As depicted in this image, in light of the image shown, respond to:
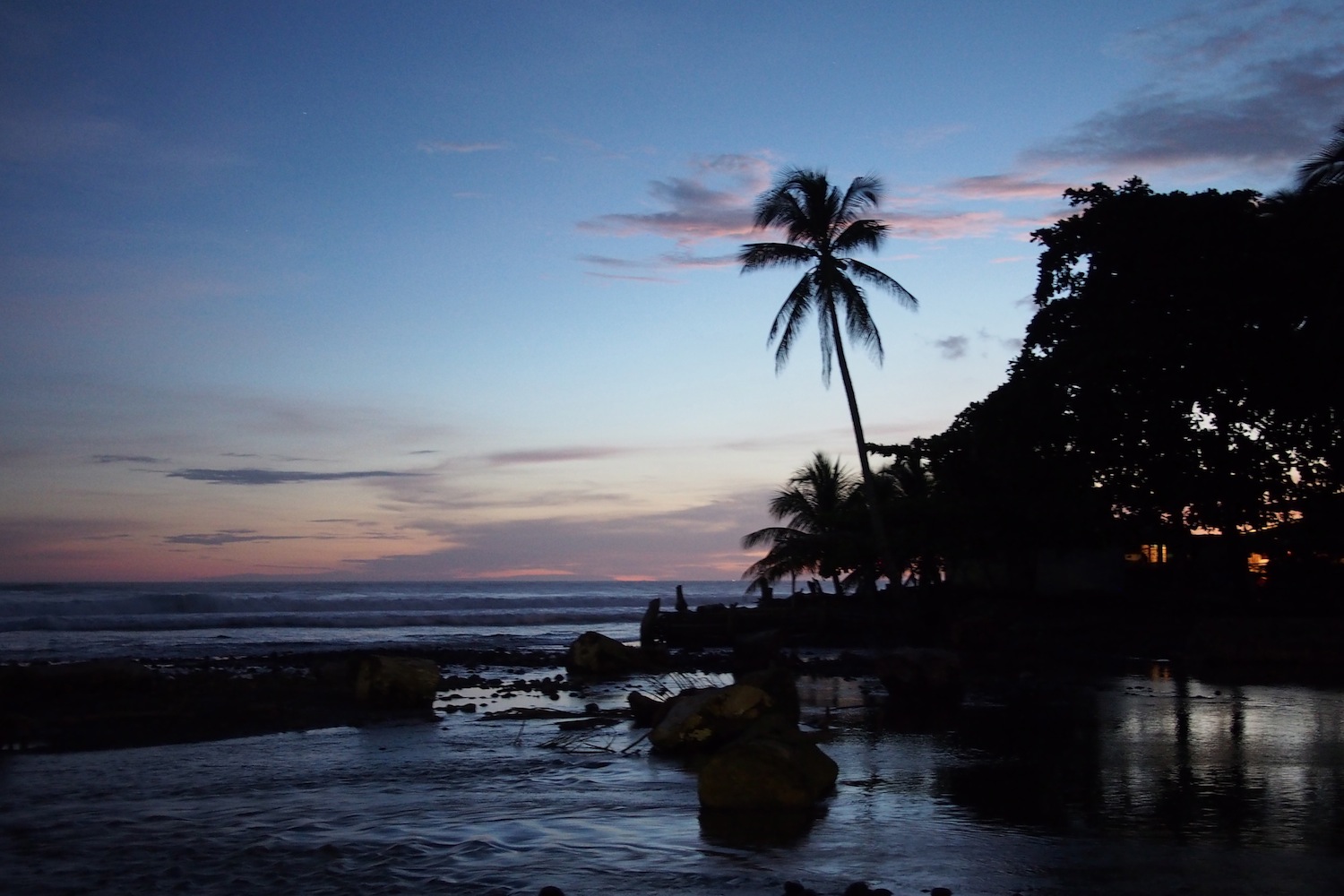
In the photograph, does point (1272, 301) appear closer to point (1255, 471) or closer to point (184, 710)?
point (1255, 471)

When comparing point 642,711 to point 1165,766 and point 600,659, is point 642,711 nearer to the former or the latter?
point 1165,766

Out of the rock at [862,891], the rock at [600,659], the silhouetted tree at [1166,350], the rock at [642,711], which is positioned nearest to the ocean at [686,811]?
the rock at [862,891]

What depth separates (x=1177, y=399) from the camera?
82.9 feet

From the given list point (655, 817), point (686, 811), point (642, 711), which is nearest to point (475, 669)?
point (642, 711)

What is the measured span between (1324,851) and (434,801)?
619 centimetres

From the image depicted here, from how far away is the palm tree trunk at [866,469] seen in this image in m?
28.8

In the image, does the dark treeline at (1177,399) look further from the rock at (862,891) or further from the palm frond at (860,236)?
the rock at (862,891)

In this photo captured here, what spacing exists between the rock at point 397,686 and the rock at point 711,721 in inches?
203

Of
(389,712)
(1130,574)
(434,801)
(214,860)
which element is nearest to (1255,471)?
(1130,574)

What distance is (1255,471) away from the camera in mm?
25531

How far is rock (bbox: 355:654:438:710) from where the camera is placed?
1495 centimetres

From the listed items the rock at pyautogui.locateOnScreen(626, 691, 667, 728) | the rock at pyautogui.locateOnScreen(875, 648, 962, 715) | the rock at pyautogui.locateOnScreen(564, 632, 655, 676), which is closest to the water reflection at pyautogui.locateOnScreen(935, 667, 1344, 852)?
the rock at pyautogui.locateOnScreen(875, 648, 962, 715)

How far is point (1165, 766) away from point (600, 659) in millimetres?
13102

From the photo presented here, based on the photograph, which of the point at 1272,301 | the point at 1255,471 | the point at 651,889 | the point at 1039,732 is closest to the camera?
the point at 651,889
